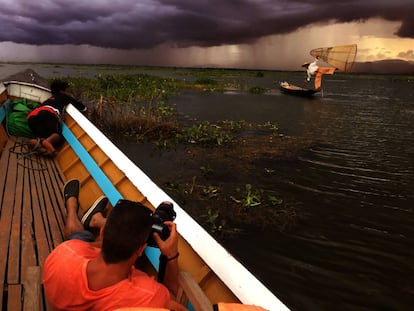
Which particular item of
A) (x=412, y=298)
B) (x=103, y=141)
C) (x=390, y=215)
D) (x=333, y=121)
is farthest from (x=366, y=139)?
(x=103, y=141)

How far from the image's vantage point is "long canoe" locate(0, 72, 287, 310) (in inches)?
93.4

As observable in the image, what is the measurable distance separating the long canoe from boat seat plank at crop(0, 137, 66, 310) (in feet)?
0.89

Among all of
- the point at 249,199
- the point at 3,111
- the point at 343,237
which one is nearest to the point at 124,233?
the point at 343,237

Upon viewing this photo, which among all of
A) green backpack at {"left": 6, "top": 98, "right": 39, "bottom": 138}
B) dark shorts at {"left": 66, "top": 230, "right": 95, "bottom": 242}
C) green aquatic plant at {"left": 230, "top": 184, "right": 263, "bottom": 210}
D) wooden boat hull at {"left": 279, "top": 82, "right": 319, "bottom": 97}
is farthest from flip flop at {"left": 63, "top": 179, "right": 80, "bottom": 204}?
wooden boat hull at {"left": 279, "top": 82, "right": 319, "bottom": 97}

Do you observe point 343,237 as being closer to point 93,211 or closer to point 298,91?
point 93,211

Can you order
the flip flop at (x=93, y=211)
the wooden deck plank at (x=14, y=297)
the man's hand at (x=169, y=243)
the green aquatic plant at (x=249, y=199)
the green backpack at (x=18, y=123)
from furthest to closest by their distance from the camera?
the green aquatic plant at (x=249, y=199) < the green backpack at (x=18, y=123) < the flip flop at (x=93, y=211) < the wooden deck plank at (x=14, y=297) < the man's hand at (x=169, y=243)

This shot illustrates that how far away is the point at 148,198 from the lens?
3.64m

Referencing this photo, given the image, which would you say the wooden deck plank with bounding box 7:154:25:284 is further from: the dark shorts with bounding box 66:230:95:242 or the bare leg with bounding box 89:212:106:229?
the bare leg with bounding box 89:212:106:229

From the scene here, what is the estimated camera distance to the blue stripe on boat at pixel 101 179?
9.42 feet

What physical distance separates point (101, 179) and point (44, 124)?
281cm

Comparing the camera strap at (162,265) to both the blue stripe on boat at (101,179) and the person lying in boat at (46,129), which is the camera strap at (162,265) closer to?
the blue stripe on boat at (101,179)

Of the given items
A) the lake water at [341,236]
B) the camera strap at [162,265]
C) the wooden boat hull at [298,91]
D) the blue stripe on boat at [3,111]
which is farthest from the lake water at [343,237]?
the wooden boat hull at [298,91]

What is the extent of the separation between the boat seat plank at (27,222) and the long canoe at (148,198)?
0.27 meters

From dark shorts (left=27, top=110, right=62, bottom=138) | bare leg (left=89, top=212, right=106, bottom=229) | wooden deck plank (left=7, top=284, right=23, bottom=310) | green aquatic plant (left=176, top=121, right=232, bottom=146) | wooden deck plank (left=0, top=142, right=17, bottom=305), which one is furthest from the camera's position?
green aquatic plant (left=176, top=121, right=232, bottom=146)
